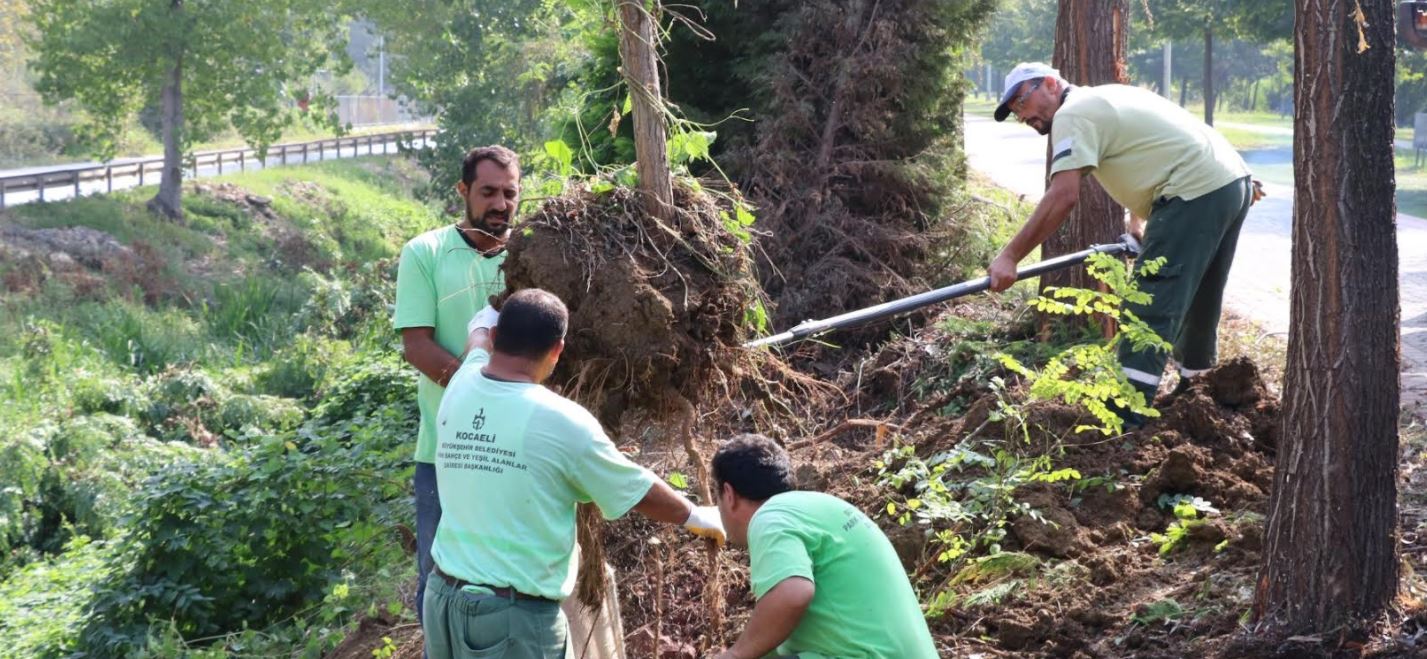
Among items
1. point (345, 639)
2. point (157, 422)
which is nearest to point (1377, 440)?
point (345, 639)

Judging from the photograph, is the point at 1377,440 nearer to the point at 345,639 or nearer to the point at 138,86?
the point at 345,639

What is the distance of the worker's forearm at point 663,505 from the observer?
367 centimetres

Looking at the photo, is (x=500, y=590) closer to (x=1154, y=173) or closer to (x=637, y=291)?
(x=637, y=291)

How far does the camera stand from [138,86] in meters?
28.9

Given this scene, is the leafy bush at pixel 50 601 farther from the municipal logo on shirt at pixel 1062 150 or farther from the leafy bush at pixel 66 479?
the municipal logo on shirt at pixel 1062 150

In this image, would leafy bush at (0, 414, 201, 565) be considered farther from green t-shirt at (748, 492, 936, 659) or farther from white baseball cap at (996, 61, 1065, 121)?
green t-shirt at (748, 492, 936, 659)

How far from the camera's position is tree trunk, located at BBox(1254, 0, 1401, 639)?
4.07 meters

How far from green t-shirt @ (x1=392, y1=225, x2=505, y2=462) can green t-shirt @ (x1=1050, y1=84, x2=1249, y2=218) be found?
2.48 meters

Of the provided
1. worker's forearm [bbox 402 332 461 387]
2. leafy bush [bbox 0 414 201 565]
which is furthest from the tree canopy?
worker's forearm [bbox 402 332 461 387]

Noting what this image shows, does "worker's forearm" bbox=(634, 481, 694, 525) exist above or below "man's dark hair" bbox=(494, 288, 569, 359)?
below

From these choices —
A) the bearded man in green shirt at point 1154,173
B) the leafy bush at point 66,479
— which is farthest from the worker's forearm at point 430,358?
the leafy bush at point 66,479

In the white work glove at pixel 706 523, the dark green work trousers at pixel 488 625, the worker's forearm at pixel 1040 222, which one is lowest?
the dark green work trousers at pixel 488 625

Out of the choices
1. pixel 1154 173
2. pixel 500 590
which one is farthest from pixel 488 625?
pixel 1154 173

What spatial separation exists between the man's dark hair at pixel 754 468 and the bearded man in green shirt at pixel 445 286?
1.25 m
